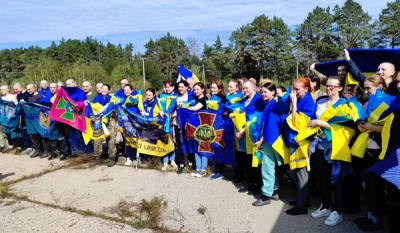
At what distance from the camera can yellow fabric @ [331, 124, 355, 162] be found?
4.27 m

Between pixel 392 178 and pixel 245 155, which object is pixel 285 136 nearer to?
pixel 245 155

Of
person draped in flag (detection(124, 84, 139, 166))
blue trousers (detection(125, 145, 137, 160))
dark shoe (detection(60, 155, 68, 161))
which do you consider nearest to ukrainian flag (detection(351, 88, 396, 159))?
person draped in flag (detection(124, 84, 139, 166))

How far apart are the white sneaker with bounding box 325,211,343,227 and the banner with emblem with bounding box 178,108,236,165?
6.87 ft

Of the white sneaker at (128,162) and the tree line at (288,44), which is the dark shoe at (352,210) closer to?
the white sneaker at (128,162)

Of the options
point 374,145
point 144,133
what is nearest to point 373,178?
point 374,145

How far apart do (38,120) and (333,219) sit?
23.2 feet

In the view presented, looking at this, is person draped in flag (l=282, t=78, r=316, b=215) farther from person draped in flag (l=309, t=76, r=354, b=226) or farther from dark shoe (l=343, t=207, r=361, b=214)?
dark shoe (l=343, t=207, r=361, b=214)

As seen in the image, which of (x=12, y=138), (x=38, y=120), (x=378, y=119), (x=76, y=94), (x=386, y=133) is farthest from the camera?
(x=12, y=138)

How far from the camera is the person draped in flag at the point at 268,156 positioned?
5.02m

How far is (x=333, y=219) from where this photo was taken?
14.1ft

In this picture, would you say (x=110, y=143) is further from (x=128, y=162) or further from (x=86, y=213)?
(x=86, y=213)

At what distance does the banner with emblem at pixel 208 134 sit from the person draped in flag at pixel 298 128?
1.57m

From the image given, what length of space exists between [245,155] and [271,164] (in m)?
0.77

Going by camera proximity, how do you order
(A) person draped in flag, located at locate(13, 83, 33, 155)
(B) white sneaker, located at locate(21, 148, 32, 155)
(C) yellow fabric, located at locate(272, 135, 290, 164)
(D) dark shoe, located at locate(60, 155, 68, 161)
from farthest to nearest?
(B) white sneaker, located at locate(21, 148, 32, 155) → (A) person draped in flag, located at locate(13, 83, 33, 155) → (D) dark shoe, located at locate(60, 155, 68, 161) → (C) yellow fabric, located at locate(272, 135, 290, 164)
